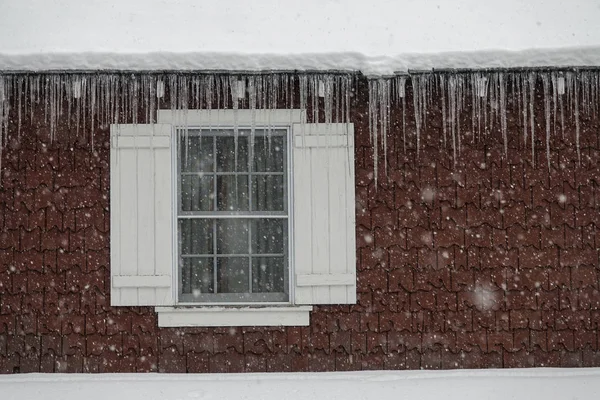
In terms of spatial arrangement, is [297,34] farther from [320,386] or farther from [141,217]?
[320,386]

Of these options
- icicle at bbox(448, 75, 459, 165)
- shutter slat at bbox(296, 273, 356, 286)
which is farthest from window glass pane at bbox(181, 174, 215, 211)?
icicle at bbox(448, 75, 459, 165)

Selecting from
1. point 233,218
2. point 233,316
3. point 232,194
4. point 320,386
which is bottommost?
point 320,386

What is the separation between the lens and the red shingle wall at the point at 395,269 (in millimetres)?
7094

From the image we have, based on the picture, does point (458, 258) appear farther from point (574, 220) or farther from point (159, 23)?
point (159, 23)

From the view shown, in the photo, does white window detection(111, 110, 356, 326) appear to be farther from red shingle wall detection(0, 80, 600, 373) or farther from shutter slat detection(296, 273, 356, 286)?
red shingle wall detection(0, 80, 600, 373)

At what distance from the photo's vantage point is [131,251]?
705cm

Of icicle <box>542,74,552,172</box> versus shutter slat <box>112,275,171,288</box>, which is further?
shutter slat <box>112,275,171,288</box>

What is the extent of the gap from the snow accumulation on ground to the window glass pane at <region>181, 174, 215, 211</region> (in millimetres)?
1426

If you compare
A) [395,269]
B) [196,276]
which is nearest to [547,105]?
[395,269]

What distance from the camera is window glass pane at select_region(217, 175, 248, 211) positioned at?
7.24m

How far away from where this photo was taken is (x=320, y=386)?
670 cm

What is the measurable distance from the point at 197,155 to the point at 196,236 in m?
0.70

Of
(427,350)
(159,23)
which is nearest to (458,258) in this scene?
(427,350)

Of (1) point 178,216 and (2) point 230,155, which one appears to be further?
(2) point 230,155
